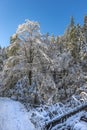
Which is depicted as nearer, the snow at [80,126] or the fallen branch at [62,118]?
the snow at [80,126]

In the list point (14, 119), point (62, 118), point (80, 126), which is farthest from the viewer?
point (14, 119)

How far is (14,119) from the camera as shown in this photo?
1634 centimetres

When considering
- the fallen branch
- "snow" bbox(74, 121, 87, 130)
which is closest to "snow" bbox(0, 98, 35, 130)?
the fallen branch

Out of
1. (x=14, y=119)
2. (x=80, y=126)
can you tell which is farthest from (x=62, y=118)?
(x=14, y=119)

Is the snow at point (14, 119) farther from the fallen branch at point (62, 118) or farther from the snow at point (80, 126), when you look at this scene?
the snow at point (80, 126)

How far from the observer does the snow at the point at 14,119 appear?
14.7 meters

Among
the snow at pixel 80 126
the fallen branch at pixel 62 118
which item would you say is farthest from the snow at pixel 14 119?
the snow at pixel 80 126

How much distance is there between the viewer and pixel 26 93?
87.5 ft

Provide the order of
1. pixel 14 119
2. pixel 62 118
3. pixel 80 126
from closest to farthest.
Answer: pixel 80 126
pixel 62 118
pixel 14 119

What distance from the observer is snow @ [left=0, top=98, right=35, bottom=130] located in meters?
14.7

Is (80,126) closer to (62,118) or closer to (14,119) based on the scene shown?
(62,118)

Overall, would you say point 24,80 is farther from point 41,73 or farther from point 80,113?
point 80,113

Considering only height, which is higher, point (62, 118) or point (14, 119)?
point (62, 118)

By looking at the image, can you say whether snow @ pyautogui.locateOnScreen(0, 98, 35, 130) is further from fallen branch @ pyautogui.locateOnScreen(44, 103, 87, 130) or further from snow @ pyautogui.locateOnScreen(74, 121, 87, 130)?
snow @ pyautogui.locateOnScreen(74, 121, 87, 130)
